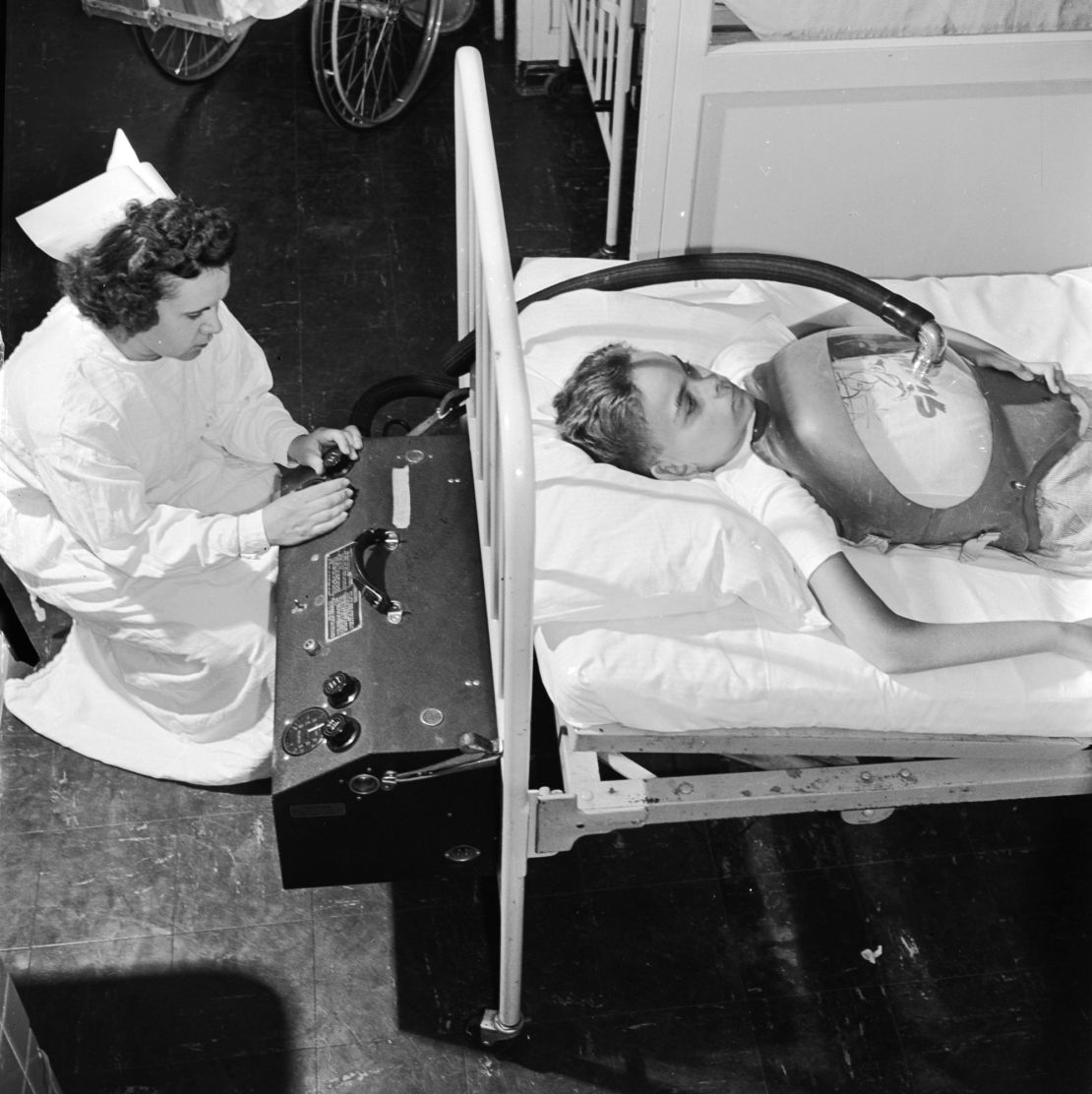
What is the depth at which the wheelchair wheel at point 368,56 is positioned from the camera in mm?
3625

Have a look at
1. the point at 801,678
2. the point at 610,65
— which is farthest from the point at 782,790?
the point at 610,65

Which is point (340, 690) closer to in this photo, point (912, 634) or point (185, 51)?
point (912, 634)

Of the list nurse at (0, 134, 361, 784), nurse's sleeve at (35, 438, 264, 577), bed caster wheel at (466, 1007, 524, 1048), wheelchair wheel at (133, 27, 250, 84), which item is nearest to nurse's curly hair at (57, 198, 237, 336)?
nurse at (0, 134, 361, 784)

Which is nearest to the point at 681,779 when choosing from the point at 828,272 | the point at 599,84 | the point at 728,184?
the point at 828,272

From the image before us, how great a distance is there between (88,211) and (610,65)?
5.14 feet

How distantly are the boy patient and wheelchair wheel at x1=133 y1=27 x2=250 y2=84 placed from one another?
2426 mm

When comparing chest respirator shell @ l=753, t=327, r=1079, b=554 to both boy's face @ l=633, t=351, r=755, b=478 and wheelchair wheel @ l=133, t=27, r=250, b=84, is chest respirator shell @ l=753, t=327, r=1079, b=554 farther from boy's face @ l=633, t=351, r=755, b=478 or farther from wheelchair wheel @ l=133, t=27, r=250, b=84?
wheelchair wheel @ l=133, t=27, r=250, b=84

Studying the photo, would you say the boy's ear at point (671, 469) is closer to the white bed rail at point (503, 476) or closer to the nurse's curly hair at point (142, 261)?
the white bed rail at point (503, 476)

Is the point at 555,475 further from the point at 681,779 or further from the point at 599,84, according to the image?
the point at 599,84

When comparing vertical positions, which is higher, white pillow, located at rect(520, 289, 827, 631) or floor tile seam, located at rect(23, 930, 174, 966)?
white pillow, located at rect(520, 289, 827, 631)

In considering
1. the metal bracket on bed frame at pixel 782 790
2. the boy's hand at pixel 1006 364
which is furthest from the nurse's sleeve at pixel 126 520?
the boy's hand at pixel 1006 364

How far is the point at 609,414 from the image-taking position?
6.29ft

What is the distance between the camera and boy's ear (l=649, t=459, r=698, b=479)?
1974 mm

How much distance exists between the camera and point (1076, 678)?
1844 mm
